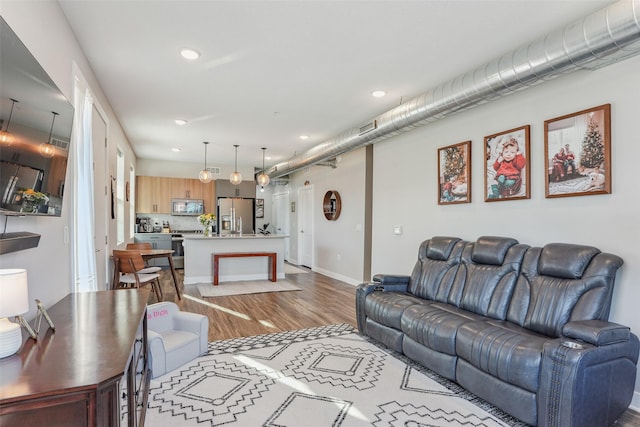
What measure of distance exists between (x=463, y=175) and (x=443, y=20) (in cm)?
188

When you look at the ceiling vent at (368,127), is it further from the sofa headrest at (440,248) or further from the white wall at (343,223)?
the sofa headrest at (440,248)

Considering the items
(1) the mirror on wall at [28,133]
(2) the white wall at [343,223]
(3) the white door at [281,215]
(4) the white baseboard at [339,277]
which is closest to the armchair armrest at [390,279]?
(2) the white wall at [343,223]

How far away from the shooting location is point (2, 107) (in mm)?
1332

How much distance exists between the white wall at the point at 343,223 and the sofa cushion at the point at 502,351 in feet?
12.3

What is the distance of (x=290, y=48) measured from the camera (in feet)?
10.0

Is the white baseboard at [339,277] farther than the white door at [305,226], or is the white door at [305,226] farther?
the white door at [305,226]

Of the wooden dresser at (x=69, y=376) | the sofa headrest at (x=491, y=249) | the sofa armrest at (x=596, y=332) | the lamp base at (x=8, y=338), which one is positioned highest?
the sofa headrest at (x=491, y=249)

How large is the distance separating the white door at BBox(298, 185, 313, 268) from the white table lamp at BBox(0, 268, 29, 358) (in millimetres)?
7389

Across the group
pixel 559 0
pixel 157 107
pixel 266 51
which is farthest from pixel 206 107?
pixel 559 0

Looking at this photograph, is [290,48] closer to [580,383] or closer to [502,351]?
[502,351]

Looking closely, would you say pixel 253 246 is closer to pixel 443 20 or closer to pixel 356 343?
pixel 356 343

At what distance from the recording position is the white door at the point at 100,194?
141 inches

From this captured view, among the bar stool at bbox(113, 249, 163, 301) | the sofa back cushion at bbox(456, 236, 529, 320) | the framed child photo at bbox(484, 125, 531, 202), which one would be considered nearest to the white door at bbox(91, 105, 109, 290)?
the bar stool at bbox(113, 249, 163, 301)

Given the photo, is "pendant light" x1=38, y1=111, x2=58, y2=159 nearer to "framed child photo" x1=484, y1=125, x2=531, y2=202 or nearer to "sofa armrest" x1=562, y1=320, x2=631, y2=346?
"sofa armrest" x1=562, y1=320, x2=631, y2=346
